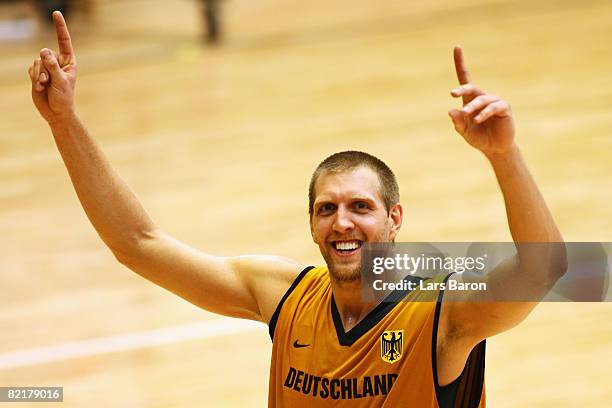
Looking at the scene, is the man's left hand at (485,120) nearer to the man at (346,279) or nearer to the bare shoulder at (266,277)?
the man at (346,279)

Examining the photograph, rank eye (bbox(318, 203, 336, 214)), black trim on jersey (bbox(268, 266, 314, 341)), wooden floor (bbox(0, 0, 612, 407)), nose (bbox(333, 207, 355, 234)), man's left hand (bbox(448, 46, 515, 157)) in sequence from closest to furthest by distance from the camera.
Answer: man's left hand (bbox(448, 46, 515, 157)) → nose (bbox(333, 207, 355, 234)) → eye (bbox(318, 203, 336, 214)) → black trim on jersey (bbox(268, 266, 314, 341)) → wooden floor (bbox(0, 0, 612, 407))

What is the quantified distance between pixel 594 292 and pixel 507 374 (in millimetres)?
2396

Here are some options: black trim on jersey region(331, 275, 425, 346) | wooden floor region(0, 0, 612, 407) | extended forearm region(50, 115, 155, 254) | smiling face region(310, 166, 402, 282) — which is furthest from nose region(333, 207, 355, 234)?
wooden floor region(0, 0, 612, 407)

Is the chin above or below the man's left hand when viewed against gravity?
below

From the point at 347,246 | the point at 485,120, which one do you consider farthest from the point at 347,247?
the point at 485,120

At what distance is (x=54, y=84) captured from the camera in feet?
9.61

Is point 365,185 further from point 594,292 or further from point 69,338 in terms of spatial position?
point 69,338

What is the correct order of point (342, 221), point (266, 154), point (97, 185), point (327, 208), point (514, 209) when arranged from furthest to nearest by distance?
point (266, 154) → point (97, 185) → point (327, 208) → point (342, 221) → point (514, 209)

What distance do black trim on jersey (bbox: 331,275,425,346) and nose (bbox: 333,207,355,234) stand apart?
0.87 ft

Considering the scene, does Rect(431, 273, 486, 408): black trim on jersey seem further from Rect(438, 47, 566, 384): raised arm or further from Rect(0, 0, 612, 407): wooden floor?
Rect(0, 0, 612, 407): wooden floor

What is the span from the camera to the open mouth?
2.76 meters

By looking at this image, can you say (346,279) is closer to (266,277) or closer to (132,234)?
(266,277)

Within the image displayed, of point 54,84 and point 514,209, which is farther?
point 54,84

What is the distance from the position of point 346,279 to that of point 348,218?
17cm
